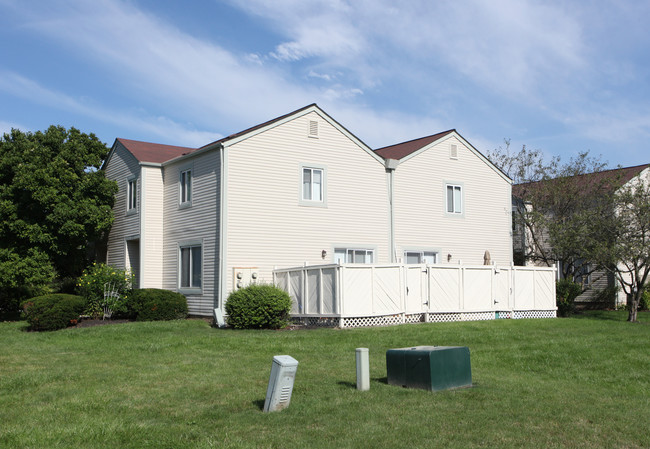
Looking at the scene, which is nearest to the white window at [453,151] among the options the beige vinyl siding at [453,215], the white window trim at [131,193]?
the beige vinyl siding at [453,215]

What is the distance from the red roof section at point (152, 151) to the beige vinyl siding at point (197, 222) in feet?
3.10

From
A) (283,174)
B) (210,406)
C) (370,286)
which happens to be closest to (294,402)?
(210,406)

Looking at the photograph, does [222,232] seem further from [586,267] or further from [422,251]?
[586,267]

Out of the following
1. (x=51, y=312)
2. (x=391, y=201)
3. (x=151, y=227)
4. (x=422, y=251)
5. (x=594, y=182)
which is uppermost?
(x=594, y=182)

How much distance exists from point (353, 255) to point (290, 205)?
2.99m

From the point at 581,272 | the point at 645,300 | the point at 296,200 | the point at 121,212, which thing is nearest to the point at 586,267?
the point at 581,272

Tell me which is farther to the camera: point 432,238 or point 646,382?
point 432,238

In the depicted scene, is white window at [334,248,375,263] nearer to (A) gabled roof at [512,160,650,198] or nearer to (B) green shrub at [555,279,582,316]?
(B) green shrub at [555,279,582,316]

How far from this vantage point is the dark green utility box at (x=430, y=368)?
338 inches

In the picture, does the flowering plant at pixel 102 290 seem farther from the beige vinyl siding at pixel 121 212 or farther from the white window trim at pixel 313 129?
the white window trim at pixel 313 129

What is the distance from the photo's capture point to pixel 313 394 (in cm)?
860

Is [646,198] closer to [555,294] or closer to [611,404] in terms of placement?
[555,294]

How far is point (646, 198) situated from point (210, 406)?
19245 mm

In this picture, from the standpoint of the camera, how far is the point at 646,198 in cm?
2217
